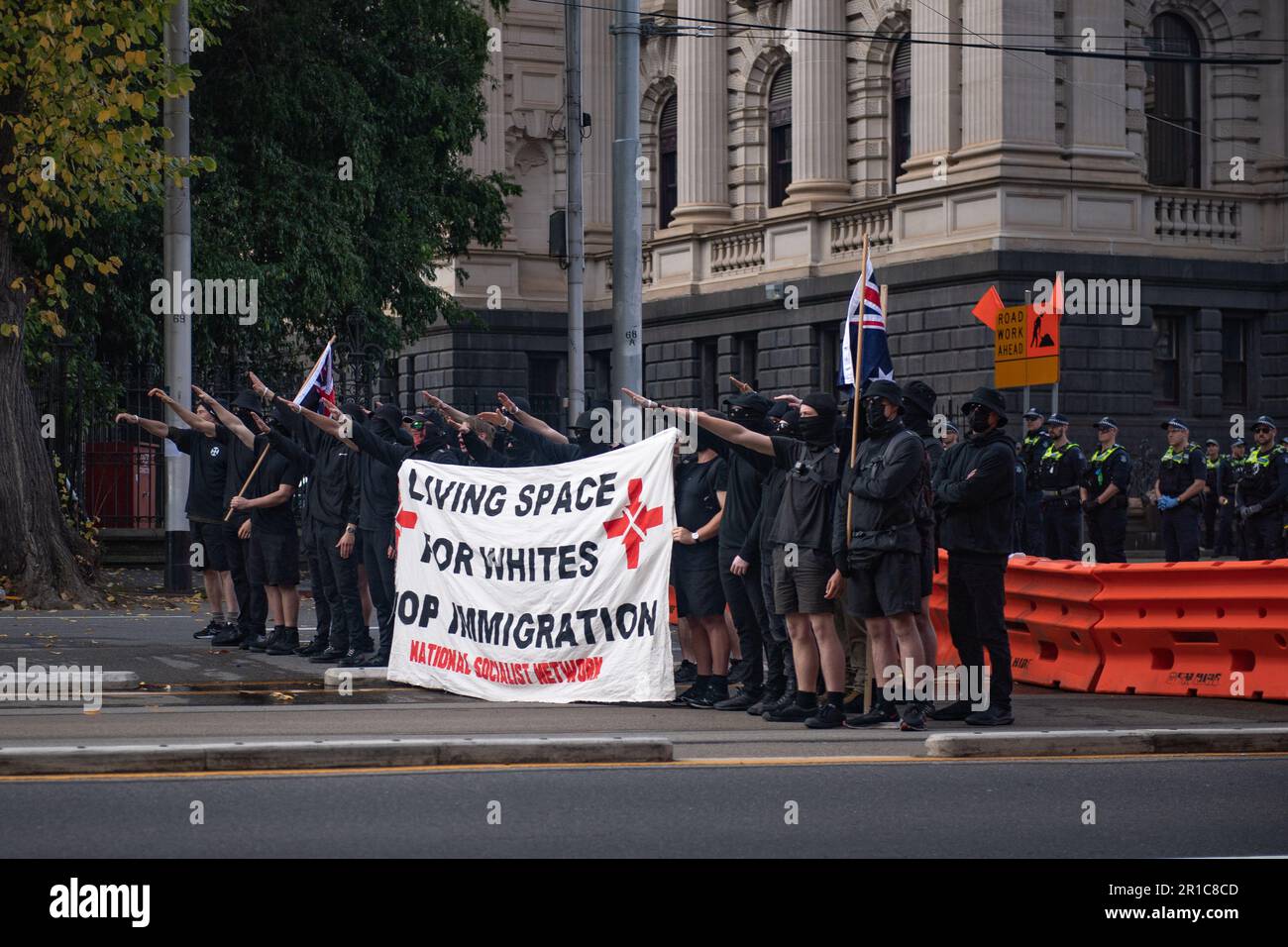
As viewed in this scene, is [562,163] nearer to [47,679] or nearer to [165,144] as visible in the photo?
[165,144]

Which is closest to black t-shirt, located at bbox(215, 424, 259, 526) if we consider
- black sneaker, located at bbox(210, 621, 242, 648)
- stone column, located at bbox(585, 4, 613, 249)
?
black sneaker, located at bbox(210, 621, 242, 648)

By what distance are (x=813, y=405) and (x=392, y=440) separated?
15.5 feet

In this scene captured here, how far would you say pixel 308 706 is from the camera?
13.1m

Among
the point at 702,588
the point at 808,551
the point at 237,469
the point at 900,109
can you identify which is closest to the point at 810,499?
the point at 808,551

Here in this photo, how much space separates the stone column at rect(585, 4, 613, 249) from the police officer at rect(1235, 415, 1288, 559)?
84.6 ft

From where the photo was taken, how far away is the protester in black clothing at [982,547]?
1237 cm

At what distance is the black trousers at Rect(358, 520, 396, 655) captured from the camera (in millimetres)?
15570

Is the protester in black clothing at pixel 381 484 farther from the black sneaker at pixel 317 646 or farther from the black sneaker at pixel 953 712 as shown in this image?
the black sneaker at pixel 953 712

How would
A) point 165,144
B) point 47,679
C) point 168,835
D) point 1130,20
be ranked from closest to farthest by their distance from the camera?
point 168,835 → point 47,679 → point 165,144 → point 1130,20

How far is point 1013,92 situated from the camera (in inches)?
1380

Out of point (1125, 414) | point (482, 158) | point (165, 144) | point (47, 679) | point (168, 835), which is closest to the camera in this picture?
point (168, 835)

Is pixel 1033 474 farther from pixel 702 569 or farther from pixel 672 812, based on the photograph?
pixel 672 812

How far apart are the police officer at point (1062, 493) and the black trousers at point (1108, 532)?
195 millimetres

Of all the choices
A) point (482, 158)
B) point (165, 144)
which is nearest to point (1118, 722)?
point (165, 144)
